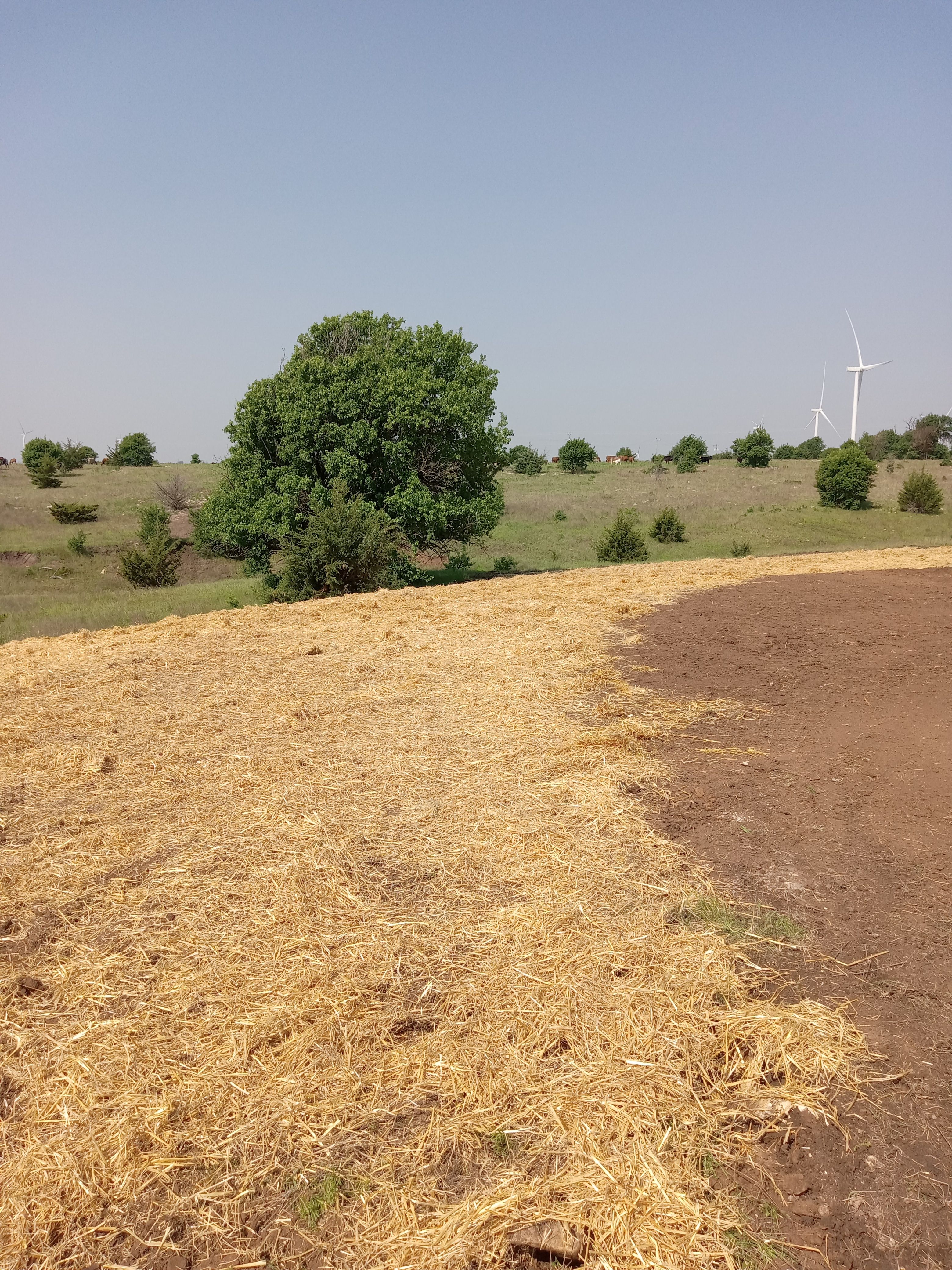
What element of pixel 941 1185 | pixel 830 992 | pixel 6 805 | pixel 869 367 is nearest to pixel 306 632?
pixel 6 805

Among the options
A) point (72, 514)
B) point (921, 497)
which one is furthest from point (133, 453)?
point (921, 497)

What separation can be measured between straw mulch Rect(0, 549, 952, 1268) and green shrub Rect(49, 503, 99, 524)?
98.1 ft

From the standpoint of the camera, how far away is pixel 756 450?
2124 inches

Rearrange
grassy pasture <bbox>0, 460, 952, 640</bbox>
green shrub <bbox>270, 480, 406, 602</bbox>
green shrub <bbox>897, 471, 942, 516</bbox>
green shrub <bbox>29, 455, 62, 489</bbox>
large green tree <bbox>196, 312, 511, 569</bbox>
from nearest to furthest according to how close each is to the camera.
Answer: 1. green shrub <bbox>270, 480, 406, 602</bbox>
2. large green tree <bbox>196, 312, 511, 569</bbox>
3. grassy pasture <bbox>0, 460, 952, 640</bbox>
4. green shrub <bbox>897, 471, 942, 516</bbox>
5. green shrub <bbox>29, 455, 62, 489</bbox>

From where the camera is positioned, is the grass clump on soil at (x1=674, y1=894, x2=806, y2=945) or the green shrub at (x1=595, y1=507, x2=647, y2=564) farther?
the green shrub at (x1=595, y1=507, x2=647, y2=564)

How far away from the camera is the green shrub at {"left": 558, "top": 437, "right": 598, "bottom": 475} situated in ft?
182

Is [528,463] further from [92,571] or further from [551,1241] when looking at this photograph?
[551,1241]

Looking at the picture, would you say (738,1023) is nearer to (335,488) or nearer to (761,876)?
(761,876)

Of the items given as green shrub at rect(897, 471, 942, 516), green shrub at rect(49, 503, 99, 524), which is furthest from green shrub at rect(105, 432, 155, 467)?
green shrub at rect(897, 471, 942, 516)

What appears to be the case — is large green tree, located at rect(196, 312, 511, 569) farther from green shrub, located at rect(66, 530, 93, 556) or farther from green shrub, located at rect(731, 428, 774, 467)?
green shrub, located at rect(731, 428, 774, 467)

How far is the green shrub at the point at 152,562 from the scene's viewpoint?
24516 mm

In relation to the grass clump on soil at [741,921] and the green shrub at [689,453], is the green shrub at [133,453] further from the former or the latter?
the grass clump on soil at [741,921]

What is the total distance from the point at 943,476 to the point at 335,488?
37.2 metres

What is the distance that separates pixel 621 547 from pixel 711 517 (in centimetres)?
1020
